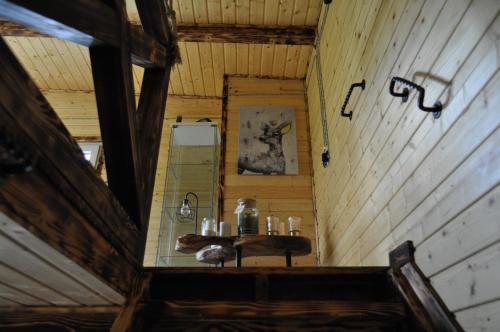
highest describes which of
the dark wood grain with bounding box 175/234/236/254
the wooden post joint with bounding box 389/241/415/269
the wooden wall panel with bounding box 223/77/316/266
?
the wooden wall panel with bounding box 223/77/316/266

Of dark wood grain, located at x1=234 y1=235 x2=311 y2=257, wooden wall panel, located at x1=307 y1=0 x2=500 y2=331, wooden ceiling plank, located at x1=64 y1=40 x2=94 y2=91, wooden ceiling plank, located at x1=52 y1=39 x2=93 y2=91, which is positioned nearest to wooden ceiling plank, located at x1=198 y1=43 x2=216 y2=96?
wooden ceiling plank, located at x1=64 y1=40 x2=94 y2=91

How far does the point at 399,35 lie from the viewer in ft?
5.26

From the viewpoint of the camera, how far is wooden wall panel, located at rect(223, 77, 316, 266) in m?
3.59

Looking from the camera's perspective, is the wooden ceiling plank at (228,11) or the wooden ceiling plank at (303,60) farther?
the wooden ceiling plank at (303,60)

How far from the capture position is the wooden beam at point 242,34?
3.73m

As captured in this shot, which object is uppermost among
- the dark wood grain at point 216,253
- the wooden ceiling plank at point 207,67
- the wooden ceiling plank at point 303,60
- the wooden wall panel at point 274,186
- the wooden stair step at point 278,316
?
the wooden ceiling plank at point 207,67

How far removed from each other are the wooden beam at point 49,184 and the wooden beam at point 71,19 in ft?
0.62

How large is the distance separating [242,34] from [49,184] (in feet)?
10.8

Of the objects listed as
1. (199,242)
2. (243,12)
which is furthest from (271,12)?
(199,242)

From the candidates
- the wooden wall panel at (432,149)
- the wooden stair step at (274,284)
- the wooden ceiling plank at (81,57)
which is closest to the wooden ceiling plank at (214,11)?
the wooden ceiling plank at (81,57)

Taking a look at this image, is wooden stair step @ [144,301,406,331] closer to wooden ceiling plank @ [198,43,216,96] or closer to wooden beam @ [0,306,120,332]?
wooden beam @ [0,306,120,332]

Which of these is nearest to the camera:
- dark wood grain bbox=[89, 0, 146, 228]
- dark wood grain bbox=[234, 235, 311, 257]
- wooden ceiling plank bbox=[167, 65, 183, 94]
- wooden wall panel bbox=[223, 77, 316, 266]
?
dark wood grain bbox=[89, 0, 146, 228]

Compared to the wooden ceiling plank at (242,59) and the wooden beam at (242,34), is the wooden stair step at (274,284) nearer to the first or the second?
the wooden beam at (242,34)

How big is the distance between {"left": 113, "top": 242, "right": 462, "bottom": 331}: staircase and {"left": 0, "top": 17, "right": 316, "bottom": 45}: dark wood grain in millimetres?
2768
